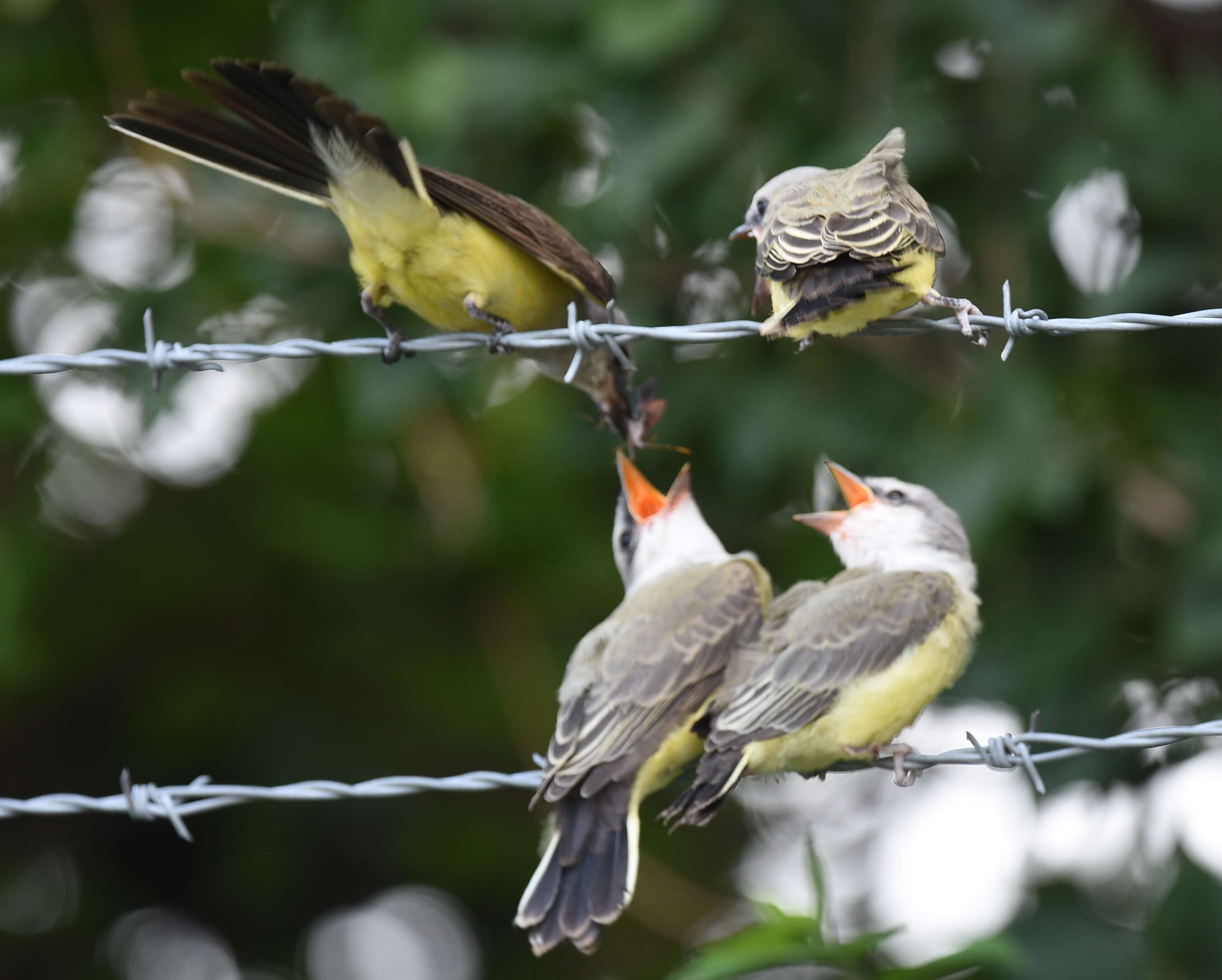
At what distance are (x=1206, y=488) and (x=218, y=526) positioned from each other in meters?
4.08

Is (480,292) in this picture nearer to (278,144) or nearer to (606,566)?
(278,144)

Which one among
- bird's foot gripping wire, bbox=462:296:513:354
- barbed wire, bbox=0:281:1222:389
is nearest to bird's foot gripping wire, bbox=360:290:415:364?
bird's foot gripping wire, bbox=462:296:513:354

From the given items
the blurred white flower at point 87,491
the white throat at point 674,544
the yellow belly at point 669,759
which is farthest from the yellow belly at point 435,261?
the blurred white flower at point 87,491

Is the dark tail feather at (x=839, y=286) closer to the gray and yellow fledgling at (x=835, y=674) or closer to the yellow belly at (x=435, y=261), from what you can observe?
the gray and yellow fledgling at (x=835, y=674)

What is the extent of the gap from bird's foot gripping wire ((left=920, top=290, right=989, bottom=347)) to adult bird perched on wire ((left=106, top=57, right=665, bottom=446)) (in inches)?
31.5

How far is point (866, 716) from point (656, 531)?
1372mm

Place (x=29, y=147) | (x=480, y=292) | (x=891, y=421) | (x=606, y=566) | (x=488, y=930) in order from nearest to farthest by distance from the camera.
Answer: (x=480, y=292) < (x=891, y=421) < (x=29, y=147) < (x=606, y=566) < (x=488, y=930)

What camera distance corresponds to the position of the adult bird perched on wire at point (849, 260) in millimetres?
3330

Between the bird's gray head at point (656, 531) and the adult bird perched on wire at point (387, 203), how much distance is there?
0.58 metres

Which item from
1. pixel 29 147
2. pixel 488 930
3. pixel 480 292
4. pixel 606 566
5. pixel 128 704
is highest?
pixel 29 147

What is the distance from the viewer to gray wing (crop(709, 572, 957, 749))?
11.7 feet

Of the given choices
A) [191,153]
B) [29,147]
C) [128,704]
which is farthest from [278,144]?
→ [128,704]

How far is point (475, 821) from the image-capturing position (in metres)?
6.78

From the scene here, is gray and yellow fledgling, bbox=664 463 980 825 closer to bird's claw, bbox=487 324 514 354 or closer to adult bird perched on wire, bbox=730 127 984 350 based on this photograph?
adult bird perched on wire, bbox=730 127 984 350
